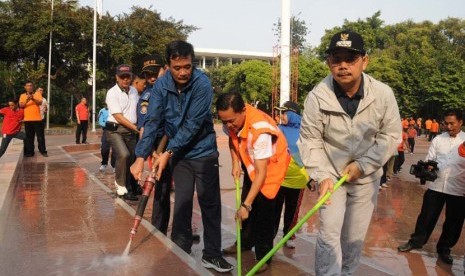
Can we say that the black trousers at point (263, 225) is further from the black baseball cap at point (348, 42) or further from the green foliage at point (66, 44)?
the green foliage at point (66, 44)

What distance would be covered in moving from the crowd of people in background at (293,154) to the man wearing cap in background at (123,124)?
0.51 metres

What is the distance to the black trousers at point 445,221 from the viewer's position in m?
4.98

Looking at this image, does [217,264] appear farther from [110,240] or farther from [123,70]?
[123,70]

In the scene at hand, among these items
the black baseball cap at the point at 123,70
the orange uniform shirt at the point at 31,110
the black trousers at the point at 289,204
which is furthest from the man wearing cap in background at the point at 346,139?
the orange uniform shirt at the point at 31,110

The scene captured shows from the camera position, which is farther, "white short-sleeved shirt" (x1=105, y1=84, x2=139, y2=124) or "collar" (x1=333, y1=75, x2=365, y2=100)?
"white short-sleeved shirt" (x1=105, y1=84, x2=139, y2=124)

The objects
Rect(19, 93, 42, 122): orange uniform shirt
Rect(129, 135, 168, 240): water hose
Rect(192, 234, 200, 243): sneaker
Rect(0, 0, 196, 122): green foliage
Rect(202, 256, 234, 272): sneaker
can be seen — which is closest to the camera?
Rect(129, 135, 168, 240): water hose

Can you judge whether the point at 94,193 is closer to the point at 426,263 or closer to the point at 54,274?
the point at 54,274

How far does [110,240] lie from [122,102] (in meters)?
2.56

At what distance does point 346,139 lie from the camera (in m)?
3.28

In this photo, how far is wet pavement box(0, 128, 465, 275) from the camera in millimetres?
3598

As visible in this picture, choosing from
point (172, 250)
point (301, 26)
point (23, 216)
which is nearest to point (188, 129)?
point (172, 250)

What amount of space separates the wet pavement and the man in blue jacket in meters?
0.27

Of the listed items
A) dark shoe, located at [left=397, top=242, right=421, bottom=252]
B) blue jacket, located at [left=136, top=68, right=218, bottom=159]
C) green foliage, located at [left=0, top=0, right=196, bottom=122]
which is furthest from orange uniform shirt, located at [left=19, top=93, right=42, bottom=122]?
green foliage, located at [left=0, top=0, right=196, bottom=122]

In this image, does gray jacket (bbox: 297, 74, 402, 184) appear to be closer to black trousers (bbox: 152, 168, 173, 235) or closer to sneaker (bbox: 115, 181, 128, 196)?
black trousers (bbox: 152, 168, 173, 235)
